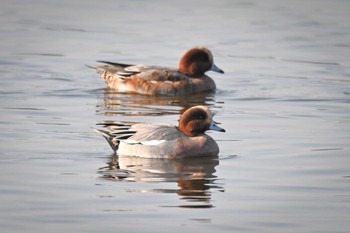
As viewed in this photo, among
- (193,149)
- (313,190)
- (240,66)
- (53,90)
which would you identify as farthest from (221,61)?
(313,190)

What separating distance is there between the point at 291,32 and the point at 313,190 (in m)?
12.4

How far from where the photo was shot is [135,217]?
8836mm

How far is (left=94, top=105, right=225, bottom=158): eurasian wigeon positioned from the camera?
1159cm

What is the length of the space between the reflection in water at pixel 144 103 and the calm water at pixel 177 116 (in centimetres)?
3

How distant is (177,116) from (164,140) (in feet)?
9.13

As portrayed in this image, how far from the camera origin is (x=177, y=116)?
1437 centimetres

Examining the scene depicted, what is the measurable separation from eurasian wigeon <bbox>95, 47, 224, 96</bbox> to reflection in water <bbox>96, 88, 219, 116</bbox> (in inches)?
5.8

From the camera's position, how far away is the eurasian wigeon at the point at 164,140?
38.0 ft

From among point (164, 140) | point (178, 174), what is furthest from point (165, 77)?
point (178, 174)

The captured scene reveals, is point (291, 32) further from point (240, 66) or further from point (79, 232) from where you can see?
point (79, 232)

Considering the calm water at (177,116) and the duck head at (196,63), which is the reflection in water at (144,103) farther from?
the duck head at (196,63)

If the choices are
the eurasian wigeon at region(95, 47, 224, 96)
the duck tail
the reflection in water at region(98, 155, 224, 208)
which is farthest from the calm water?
the eurasian wigeon at region(95, 47, 224, 96)

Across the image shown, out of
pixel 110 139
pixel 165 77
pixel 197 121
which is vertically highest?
pixel 197 121

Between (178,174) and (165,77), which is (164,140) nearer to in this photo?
(178,174)
